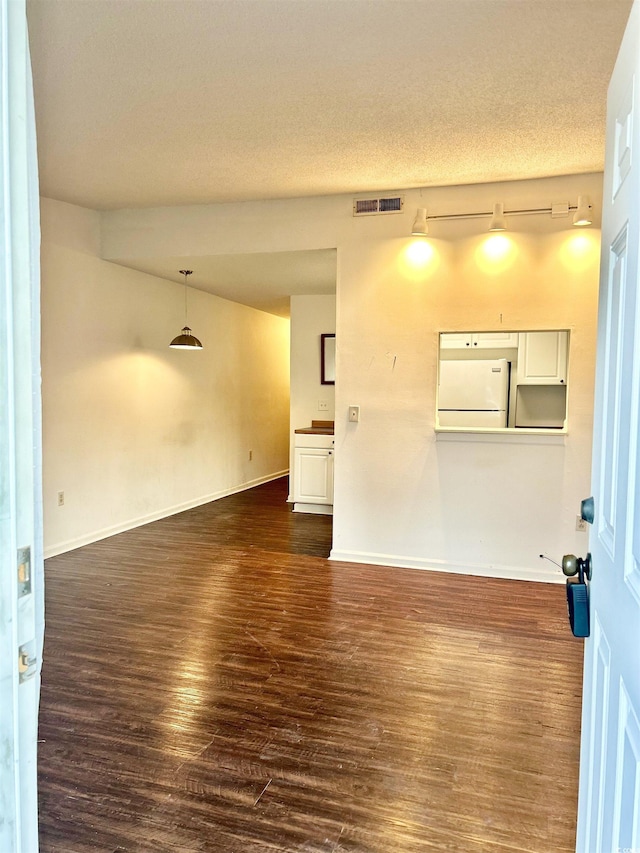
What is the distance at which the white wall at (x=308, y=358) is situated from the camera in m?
6.61

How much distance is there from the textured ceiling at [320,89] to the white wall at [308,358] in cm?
254

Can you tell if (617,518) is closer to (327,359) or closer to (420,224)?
(420,224)

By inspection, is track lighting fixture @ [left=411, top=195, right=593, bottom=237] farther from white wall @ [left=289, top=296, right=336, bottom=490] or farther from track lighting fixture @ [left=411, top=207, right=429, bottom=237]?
white wall @ [left=289, top=296, right=336, bottom=490]

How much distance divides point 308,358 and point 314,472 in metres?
1.43

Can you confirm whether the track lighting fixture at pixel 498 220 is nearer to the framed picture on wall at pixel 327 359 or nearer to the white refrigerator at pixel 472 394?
the white refrigerator at pixel 472 394

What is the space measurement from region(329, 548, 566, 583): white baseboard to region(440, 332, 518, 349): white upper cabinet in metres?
1.65

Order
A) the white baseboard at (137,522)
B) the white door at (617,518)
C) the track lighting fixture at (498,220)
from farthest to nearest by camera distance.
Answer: the white baseboard at (137,522) < the track lighting fixture at (498,220) < the white door at (617,518)

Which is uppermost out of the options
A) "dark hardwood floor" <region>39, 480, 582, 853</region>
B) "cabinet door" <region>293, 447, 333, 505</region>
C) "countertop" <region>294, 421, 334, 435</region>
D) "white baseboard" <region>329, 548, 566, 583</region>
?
"countertop" <region>294, 421, 334, 435</region>

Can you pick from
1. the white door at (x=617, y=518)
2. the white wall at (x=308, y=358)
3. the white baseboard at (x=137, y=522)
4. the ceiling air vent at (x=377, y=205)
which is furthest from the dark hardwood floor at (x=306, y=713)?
the white wall at (x=308, y=358)

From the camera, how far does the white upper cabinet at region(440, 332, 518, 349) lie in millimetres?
4242

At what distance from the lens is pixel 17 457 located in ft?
2.56

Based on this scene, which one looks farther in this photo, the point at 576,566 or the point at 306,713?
the point at 306,713

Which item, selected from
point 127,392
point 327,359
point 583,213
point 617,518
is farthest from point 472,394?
point 617,518

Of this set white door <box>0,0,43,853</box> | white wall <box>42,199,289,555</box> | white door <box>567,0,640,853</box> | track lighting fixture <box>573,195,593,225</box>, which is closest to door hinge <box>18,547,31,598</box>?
white door <box>0,0,43,853</box>
